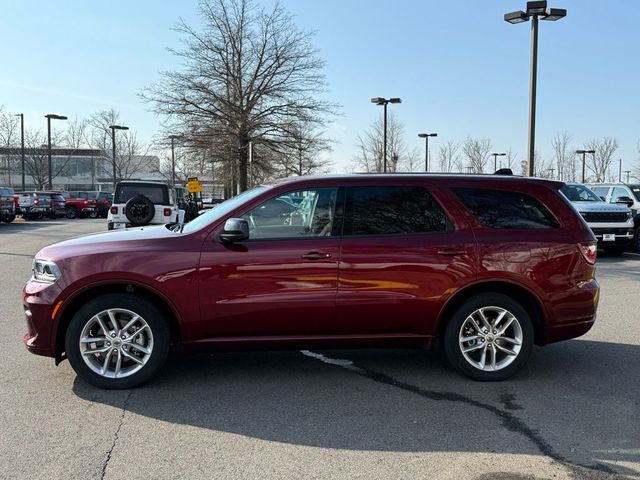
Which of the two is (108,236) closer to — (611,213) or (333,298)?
(333,298)

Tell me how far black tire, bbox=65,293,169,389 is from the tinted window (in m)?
1.73

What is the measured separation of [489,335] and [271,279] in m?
1.94

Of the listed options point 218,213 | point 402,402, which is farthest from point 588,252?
point 218,213

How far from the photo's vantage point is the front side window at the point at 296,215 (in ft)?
15.8

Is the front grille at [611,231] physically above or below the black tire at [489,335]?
above

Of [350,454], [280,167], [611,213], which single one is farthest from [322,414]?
[280,167]

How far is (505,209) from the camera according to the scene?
5.18 metres

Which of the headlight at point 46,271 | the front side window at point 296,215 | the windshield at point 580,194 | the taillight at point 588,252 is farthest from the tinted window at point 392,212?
the windshield at point 580,194

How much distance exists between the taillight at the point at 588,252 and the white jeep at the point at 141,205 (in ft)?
42.5

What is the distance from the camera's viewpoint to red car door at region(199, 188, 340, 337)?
466 centimetres

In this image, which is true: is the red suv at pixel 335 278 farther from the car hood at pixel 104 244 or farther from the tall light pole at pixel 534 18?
the tall light pole at pixel 534 18

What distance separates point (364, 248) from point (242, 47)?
2922cm

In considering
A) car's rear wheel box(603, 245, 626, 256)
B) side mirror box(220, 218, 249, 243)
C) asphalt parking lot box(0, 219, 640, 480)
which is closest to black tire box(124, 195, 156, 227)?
asphalt parking lot box(0, 219, 640, 480)

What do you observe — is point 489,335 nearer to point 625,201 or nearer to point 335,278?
point 335,278
